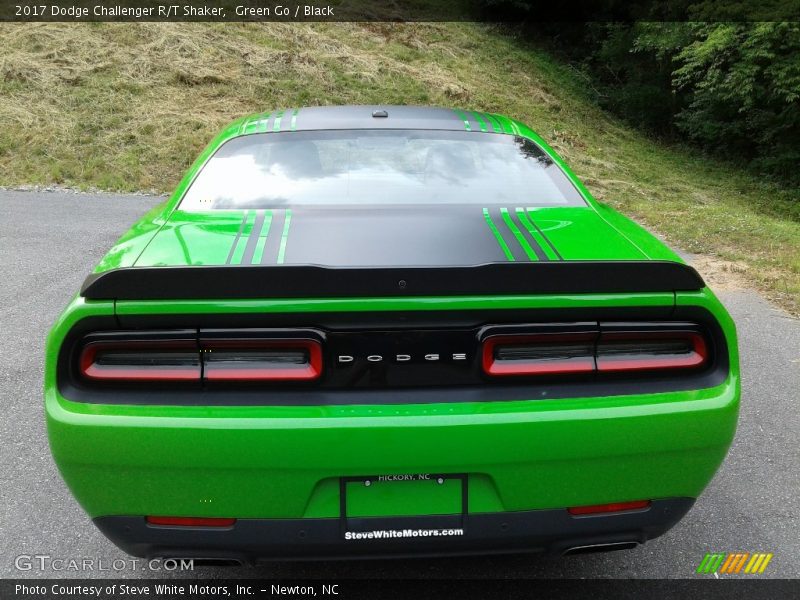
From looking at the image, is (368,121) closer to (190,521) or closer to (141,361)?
(141,361)

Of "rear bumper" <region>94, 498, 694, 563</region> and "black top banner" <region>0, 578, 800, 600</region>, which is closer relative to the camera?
"rear bumper" <region>94, 498, 694, 563</region>

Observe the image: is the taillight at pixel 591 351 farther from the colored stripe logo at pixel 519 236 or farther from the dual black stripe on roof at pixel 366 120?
the dual black stripe on roof at pixel 366 120

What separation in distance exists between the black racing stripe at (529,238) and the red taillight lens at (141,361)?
97cm

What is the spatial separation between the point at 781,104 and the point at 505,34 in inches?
422

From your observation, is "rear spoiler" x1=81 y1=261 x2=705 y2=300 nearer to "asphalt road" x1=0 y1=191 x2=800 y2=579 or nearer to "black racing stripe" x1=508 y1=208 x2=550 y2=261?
"black racing stripe" x1=508 y1=208 x2=550 y2=261

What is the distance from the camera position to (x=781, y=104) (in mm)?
17156

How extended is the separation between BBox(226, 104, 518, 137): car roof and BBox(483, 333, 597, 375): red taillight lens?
1.48 meters

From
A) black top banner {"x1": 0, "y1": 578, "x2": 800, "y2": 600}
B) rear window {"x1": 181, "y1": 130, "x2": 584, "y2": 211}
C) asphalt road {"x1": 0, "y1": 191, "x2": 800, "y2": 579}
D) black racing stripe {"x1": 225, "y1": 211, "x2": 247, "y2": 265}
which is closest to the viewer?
black racing stripe {"x1": 225, "y1": 211, "x2": 247, "y2": 265}

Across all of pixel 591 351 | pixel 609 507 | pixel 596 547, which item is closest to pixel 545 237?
pixel 591 351

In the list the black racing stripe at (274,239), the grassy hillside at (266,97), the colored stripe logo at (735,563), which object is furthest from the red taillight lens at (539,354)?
the grassy hillside at (266,97)

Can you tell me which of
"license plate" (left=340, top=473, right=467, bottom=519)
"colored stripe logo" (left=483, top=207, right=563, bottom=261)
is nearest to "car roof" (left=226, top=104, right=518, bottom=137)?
"colored stripe logo" (left=483, top=207, right=563, bottom=261)

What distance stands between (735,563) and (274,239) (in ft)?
6.41

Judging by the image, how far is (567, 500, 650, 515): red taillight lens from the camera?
1.88m

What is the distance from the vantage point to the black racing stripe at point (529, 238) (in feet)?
6.31
